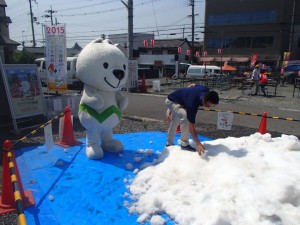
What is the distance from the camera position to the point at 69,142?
6.36m

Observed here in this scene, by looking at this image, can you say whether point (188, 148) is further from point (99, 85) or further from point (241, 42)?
point (241, 42)

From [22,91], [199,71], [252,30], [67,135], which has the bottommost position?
[67,135]

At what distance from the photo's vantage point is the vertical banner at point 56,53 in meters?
9.77

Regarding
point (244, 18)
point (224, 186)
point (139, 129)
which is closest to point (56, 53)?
point (139, 129)

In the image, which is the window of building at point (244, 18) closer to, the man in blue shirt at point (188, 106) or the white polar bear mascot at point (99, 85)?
the man in blue shirt at point (188, 106)

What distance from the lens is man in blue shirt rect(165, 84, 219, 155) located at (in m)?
4.47

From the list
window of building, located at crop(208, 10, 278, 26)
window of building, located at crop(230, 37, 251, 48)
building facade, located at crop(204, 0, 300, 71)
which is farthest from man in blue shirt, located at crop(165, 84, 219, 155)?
window of building, located at crop(230, 37, 251, 48)

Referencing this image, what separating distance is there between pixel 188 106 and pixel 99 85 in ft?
5.60

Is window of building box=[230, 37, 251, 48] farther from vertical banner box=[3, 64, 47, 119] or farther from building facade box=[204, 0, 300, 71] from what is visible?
vertical banner box=[3, 64, 47, 119]

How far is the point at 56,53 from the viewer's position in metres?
9.87

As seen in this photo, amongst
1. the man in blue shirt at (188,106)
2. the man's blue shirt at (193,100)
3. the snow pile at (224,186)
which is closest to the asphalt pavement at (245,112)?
the man in blue shirt at (188,106)

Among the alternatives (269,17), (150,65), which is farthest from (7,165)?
(269,17)

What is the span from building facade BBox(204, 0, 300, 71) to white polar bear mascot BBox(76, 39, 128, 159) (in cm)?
3574

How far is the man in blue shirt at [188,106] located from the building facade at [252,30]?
35.2 meters
